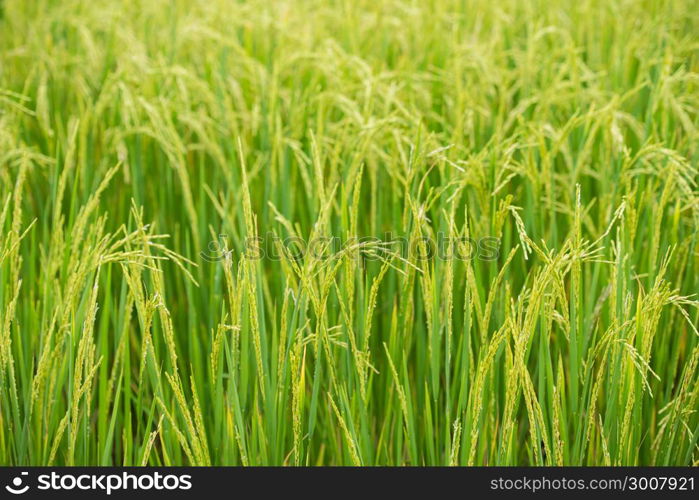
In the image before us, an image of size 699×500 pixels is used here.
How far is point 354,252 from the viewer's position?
145 cm

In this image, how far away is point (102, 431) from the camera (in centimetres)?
141

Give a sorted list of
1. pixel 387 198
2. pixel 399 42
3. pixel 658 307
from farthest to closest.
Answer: pixel 399 42
pixel 387 198
pixel 658 307

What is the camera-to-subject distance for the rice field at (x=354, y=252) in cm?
133

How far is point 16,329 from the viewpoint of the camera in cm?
147

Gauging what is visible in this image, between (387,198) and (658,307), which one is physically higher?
(387,198)

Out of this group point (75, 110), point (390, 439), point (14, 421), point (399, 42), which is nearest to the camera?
point (14, 421)

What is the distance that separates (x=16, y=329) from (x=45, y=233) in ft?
1.02

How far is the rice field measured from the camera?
1328 mm

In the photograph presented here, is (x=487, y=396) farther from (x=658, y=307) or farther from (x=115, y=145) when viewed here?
(x=115, y=145)

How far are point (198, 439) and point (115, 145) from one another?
92cm

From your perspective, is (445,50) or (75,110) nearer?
(75,110)

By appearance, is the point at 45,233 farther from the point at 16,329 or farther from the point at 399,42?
the point at 399,42
